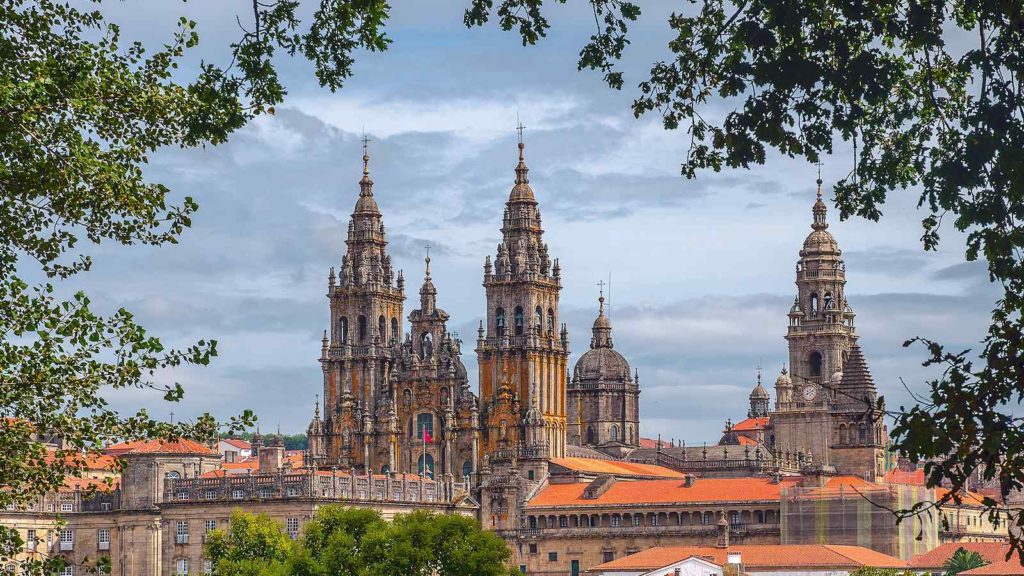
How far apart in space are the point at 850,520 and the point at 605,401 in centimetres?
4124

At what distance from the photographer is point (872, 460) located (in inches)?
Result: 5576

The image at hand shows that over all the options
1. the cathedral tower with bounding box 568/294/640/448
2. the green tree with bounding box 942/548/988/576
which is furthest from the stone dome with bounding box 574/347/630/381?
the green tree with bounding box 942/548/988/576

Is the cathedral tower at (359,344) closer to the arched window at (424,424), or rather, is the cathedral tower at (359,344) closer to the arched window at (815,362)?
the arched window at (424,424)

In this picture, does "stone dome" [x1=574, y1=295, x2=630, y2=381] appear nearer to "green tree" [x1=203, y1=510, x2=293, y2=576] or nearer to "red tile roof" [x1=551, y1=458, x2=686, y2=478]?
"red tile roof" [x1=551, y1=458, x2=686, y2=478]

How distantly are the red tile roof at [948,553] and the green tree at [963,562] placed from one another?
1012 millimetres

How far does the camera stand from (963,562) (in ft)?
357

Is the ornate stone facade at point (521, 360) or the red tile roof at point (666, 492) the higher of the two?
the ornate stone facade at point (521, 360)

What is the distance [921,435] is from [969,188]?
4.61 meters

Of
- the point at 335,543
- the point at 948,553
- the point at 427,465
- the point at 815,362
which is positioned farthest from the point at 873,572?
the point at 815,362

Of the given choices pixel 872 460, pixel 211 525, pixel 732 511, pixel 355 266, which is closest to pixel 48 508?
pixel 211 525

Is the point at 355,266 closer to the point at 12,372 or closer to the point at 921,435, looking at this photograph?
the point at 12,372

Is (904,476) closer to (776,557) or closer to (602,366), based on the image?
(602,366)

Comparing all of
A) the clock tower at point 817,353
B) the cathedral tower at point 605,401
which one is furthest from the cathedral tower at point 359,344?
the clock tower at point 817,353

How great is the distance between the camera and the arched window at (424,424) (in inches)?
5659
